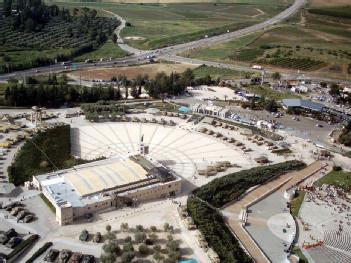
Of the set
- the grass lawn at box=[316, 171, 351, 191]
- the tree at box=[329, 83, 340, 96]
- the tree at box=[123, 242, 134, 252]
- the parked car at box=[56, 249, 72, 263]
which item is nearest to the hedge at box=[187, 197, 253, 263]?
the tree at box=[123, 242, 134, 252]

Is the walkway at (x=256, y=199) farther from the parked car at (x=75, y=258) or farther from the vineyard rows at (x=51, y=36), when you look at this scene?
the vineyard rows at (x=51, y=36)

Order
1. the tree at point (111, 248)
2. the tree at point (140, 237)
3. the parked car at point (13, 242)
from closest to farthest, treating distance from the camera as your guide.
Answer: the tree at point (111, 248) < the parked car at point (13, 242) < the tree at point (140, 237)

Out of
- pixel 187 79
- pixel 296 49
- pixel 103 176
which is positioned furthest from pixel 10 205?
pixel 296 49

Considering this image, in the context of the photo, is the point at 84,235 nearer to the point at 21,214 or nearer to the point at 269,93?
the point at 21,214

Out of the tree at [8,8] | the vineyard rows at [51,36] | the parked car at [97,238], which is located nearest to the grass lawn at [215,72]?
the vineyard rows at [51,36]

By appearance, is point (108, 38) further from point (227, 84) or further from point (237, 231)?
point (237, 231)

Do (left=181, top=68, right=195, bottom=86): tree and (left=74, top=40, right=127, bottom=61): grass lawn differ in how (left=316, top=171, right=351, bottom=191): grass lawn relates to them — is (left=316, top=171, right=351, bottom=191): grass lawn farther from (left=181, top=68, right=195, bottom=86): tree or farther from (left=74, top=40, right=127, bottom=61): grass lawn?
(left=74, top=40, right=127, bottom=61): grass lawn
